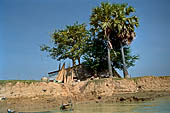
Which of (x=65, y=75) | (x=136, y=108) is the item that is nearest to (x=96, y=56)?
(x=65, y=75)

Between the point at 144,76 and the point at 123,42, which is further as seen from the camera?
the point at 123,42

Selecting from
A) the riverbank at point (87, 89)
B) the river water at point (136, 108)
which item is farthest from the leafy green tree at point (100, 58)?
the river water at point (136, 108)

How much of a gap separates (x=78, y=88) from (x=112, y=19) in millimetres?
10742

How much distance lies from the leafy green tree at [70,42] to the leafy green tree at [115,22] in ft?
15.9

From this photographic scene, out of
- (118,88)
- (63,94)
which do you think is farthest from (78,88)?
(118,88)

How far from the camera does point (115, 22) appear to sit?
23.9 m

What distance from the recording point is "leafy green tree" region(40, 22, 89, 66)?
2897 centimetres

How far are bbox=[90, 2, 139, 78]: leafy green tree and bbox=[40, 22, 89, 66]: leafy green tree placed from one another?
486 centimetres

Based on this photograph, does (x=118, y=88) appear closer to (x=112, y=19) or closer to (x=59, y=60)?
(x=112, y=19)

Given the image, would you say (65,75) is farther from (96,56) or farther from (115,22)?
(115,22)

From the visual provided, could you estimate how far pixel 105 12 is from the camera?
80.9 feet

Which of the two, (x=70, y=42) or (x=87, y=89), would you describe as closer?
(x=87, y=89)

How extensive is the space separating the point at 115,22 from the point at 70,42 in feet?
31.3

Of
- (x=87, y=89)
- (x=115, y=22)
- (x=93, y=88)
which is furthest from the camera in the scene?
(x=115, y=22)
